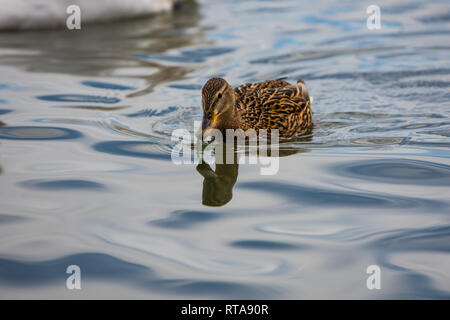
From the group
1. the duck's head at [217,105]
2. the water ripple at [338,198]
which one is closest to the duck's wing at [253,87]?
the duck's head at [217,105]

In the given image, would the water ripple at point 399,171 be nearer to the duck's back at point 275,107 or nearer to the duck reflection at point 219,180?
the duck reflection at point 219,180

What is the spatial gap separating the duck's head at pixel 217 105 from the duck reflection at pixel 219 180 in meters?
0.36

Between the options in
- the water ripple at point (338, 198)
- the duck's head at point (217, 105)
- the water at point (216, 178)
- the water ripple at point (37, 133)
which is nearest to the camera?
the water at point (216, 178)

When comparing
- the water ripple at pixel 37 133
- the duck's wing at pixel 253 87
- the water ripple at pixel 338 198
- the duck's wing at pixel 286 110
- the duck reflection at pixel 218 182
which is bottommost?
the water ripple at pixel 338 198

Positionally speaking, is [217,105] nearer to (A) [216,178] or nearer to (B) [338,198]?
(A) [216,178]

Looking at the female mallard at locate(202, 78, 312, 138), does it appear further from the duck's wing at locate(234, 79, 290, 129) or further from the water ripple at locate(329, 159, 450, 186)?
the water ripple at locate(329, 159, 450, 186)

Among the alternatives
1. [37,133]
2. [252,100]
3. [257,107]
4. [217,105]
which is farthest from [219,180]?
[37,133]

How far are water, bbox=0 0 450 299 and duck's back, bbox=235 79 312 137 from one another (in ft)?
0.72

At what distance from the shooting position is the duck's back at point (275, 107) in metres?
7.78

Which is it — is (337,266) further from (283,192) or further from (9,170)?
(9,170)

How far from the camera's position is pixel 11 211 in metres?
5.73

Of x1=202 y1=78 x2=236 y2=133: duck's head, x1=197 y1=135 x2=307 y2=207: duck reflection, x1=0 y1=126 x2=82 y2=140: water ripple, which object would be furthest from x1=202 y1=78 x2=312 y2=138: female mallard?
x1=0 y1=126 x2=82 y2=140: water ripple

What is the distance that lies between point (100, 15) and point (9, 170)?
6.65m
